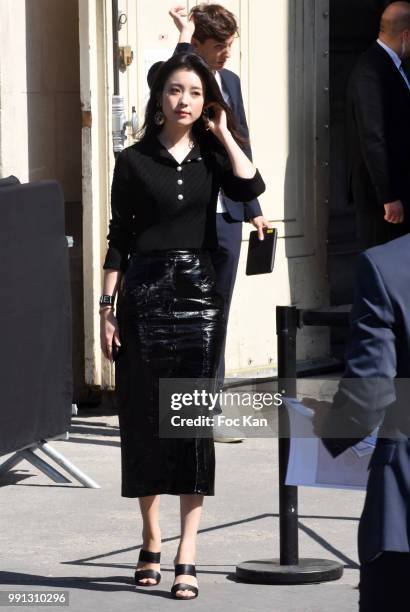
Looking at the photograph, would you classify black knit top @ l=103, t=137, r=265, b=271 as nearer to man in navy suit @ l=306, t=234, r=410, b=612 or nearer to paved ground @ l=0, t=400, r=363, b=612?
paved ground @ l=0, t=400, r=363, b=612

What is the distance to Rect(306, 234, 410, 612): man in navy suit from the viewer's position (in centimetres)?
329

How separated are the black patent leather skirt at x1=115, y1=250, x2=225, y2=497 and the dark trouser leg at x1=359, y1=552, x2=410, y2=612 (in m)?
1.77

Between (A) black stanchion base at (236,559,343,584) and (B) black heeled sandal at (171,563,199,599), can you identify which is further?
(A) black stanchion base at (236,559,343,584)

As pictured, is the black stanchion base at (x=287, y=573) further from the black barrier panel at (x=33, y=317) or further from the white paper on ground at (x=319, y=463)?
the black barrier panel at (x=33, y=317)

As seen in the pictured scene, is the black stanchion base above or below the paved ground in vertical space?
above

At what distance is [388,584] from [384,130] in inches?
193

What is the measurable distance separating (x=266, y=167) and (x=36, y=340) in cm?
264

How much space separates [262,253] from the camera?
20.8ft

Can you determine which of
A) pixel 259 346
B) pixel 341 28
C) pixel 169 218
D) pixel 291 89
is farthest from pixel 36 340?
pixel 341 28

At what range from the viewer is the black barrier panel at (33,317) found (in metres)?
6.12

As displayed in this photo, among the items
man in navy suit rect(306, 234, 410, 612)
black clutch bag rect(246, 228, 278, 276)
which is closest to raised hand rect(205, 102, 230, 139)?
black clutch bag rect(246, 228, 278, 276)

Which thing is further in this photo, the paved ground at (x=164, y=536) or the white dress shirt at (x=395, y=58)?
the white dress shirt at (x=395, y=58)

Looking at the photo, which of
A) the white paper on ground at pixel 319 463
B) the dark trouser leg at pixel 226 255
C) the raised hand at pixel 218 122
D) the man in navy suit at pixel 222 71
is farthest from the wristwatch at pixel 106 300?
the dark trouser leg at pixel 226 255

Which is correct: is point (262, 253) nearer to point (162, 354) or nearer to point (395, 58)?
point (162, 354)
